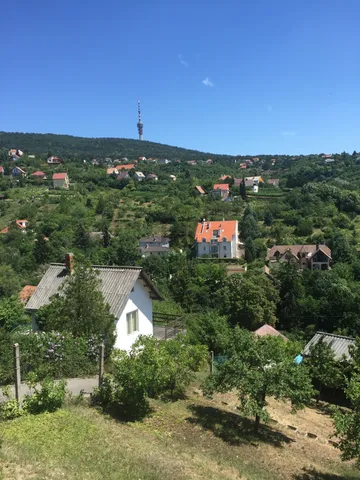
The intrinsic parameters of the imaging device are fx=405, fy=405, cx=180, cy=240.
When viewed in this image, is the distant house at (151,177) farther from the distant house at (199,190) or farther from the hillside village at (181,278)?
the distant house at (199,190)

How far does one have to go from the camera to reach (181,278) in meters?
51.7

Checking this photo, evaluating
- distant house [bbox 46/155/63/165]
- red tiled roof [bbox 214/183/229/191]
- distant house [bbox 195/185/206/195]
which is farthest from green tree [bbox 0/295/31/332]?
distant house [bbox 46/155/63/165]

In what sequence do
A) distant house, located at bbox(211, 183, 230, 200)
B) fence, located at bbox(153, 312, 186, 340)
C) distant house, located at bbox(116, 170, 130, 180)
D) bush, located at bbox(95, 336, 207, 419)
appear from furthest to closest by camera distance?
distant house, located at bbox(116, 170, 130, 180) < distant house, located at bbox(211, 183, 230, 200) < fence, located at bbox(153, 312, 186, 340) < bush, located at bbox(95, 336, 207, 419)

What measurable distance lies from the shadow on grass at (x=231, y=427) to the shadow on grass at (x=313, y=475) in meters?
1.30

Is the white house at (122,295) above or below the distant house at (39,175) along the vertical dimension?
below

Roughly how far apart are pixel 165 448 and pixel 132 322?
891 cm

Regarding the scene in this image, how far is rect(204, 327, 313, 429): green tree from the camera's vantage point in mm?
10914

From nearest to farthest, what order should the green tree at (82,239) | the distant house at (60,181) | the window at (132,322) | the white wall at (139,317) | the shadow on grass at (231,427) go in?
the shadow on grass at (231,427) → the white wall at (139,317) → the window at (132,322) → the green tree at (82,239) → the distant house at (60,181)

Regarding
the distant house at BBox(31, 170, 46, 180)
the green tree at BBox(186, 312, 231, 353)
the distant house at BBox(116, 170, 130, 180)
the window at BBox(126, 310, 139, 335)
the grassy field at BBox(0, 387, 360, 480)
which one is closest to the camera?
the grassy field at BBox(0, 387, 360, 480)

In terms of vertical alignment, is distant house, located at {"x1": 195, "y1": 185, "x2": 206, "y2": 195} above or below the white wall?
above

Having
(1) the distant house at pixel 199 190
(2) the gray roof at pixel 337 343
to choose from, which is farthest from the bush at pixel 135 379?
(1) the distant house at pixel 199 190

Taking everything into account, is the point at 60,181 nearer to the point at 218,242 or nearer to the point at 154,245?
the point at 154,245

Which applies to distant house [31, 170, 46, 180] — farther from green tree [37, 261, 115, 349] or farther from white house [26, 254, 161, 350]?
green tree [37, 261, 115, 349]

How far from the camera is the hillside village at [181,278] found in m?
13.0
